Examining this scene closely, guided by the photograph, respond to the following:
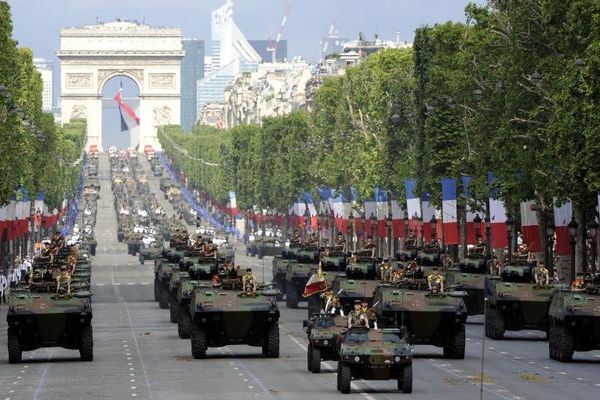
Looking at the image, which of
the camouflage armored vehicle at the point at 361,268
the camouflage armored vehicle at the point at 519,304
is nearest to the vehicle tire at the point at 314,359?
the camouflage armored vehicle at the point at 519,304

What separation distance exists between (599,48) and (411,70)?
6725 cm

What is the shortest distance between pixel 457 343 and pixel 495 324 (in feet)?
29.8

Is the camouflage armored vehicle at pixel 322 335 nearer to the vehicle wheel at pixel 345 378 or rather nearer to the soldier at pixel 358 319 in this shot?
the soldier at pixel 358 319

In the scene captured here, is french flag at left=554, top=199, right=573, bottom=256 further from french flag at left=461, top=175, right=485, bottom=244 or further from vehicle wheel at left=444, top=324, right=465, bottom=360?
vehicle wheel at left=444, top=324, right=465, bottom=360

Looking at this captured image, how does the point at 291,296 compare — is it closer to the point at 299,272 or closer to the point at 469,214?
the point at 299,272

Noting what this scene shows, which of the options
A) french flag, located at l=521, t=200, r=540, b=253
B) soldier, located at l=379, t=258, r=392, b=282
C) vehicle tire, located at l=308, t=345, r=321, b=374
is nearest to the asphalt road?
vehicle tire, located at l=308, t=345, r=321, b=374

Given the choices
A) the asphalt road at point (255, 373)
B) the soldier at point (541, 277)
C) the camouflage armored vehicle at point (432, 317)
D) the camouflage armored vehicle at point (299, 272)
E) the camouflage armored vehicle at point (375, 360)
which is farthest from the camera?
the camouflage armored vehicle at point (299, 272)

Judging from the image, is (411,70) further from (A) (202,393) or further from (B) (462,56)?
(A) (202,393)

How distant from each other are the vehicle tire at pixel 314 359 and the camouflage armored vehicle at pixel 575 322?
250 inches

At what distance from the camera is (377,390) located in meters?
41.9

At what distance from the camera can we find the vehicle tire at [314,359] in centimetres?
4647

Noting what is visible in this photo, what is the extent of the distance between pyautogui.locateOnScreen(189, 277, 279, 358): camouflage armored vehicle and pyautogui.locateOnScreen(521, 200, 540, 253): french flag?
101 ft

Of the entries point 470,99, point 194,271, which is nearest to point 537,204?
point 470,99

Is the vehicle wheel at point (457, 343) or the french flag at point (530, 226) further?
the french flag at point (530, 226)
